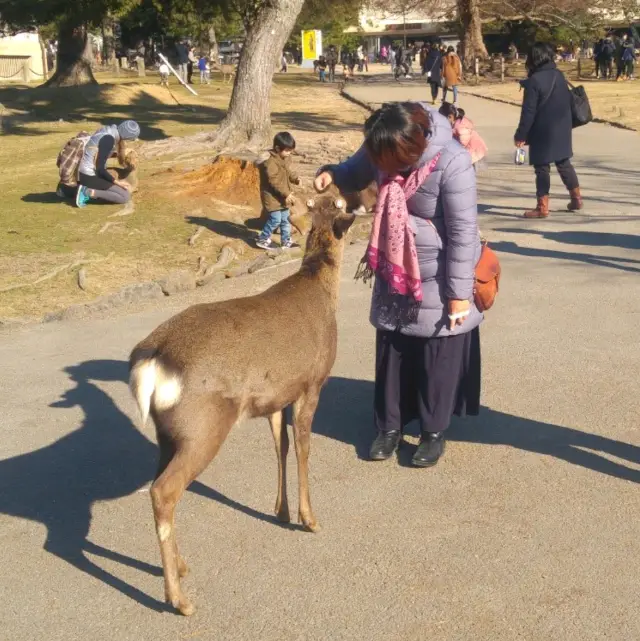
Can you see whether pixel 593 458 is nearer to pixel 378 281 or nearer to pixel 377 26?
pixel 378 281

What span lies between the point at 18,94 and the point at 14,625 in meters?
30.1

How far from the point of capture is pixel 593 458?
5316 mm

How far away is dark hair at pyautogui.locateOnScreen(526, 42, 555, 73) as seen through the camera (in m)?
10.9

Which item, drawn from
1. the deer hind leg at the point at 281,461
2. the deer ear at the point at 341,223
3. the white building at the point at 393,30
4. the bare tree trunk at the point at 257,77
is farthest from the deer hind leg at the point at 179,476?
the white building at the point at 393,30

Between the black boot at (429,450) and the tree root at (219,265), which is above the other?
the black boot at (429,450)

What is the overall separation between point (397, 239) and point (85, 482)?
6.98 ft

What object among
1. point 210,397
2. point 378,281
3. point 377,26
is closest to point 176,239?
point 378,281

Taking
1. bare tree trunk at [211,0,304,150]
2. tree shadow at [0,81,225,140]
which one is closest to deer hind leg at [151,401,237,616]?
bare tree trunk at [211,0,304,150]

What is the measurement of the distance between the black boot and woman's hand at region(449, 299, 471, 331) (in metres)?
0.71

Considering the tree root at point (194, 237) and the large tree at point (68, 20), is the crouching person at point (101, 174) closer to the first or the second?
the tree root at point (194, 237)

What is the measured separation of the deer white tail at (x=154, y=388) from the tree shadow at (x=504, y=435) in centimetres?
186

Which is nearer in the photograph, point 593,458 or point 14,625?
point 14,625

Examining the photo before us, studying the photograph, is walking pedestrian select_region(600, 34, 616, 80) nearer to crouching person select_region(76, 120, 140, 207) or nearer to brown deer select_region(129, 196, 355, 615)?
crouching person select_region(76, 120, 140, 207)

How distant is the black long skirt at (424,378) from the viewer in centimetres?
513
